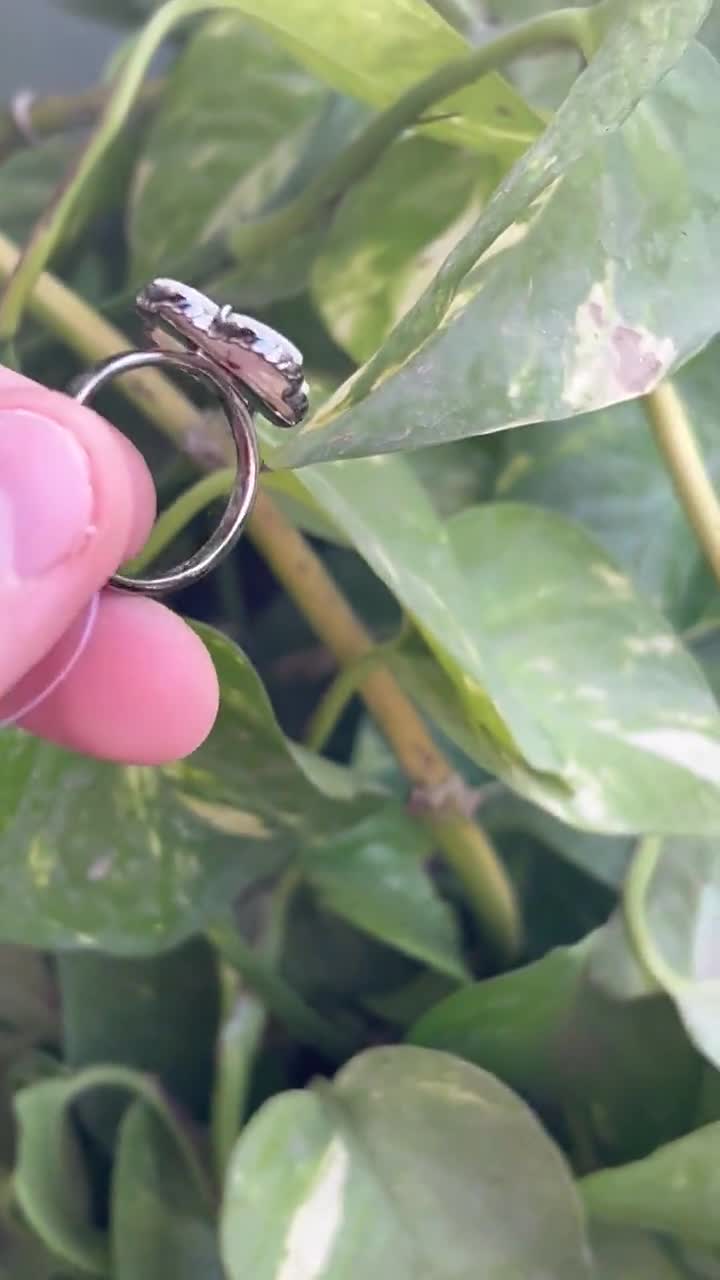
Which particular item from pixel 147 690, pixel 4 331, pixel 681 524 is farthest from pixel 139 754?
pixel 681 524

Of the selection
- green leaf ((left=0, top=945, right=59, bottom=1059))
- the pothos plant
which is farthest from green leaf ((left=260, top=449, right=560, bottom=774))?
green leaf ((left=0, top=945, right=59, bottom=1059))

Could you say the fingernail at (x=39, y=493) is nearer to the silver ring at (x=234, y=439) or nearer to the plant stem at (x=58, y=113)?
the silver ring at (x=234, y=439)

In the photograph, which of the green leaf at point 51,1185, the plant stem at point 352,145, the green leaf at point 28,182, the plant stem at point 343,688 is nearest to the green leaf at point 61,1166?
the green leaf at point 51,1185

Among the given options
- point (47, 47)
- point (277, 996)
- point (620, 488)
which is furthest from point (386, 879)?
→ point (47, 47)

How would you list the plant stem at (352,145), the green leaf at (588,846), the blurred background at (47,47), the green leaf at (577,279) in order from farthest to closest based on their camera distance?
the blurred background at (47,47), the green leaf at (588,846), the plant stem at (352,145), the green leaf at (577,279)

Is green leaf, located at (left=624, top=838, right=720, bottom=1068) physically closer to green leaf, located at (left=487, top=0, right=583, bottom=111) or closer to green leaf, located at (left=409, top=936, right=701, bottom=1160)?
green leaf, located at (left=409, top=936, right=701, bottom=1160)

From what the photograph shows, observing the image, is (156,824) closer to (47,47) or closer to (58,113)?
(58,113)
